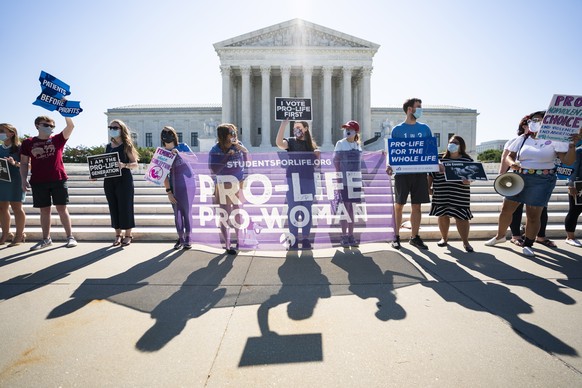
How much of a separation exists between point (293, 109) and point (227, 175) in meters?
1.69

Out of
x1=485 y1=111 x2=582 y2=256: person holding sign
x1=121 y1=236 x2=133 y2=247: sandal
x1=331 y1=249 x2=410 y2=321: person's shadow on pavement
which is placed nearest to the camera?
x1=331 y1=249 x2=410 y2=321: person's shadow on pavement

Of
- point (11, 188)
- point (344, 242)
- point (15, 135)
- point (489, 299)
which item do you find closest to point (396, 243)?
point (344, 242)

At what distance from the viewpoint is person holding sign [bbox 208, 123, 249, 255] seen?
4.98m

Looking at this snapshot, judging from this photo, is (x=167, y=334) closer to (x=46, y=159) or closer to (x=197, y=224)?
(x=197, y=224)

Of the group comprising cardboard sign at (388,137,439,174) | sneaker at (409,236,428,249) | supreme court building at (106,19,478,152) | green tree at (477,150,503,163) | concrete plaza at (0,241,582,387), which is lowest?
concrete plaza at (0,241,582,387)

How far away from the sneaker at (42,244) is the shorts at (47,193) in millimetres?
654

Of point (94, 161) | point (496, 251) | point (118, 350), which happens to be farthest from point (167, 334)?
point (496, 251)

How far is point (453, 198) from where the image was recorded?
17.1 ft

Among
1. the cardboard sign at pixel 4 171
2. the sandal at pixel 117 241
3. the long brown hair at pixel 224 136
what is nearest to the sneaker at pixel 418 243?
the long brown hair at pixel 224 136

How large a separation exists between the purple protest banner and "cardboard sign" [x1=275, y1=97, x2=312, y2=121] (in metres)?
0.70

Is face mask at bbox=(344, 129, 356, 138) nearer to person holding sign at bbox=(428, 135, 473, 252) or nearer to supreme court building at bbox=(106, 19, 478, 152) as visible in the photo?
person holding sign at bbox=(428, 135, 473, 252)

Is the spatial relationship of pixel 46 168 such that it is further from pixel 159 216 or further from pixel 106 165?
pixel 159 216

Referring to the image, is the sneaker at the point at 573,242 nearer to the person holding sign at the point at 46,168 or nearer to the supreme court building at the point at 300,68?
the person holding sign at the point at 46,168

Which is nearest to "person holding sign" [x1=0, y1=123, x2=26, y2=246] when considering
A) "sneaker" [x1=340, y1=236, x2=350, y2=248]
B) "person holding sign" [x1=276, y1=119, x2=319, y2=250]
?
"person holding sign" [x1=276, y1=119, x2=319, y2=250]
